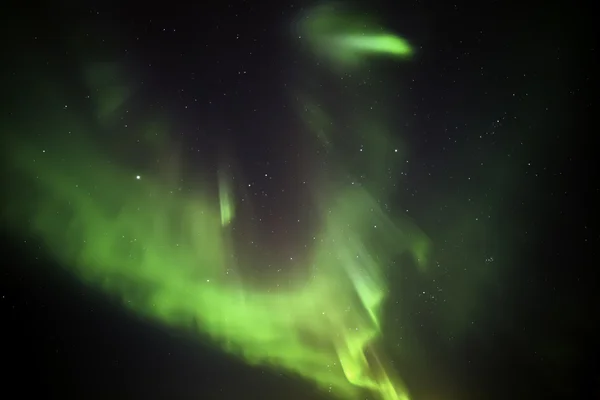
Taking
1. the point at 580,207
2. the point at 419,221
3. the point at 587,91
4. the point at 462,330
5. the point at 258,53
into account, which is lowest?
the point at 462,330

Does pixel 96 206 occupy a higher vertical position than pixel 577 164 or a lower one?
lower

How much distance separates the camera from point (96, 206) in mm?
1245

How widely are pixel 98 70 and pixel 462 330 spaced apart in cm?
136

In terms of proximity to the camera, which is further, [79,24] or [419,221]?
[419,221]

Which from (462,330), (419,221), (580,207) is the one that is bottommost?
(462,330)

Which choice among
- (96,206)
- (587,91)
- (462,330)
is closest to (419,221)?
(462,330)

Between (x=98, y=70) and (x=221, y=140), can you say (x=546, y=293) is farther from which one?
(x=98, y=70)

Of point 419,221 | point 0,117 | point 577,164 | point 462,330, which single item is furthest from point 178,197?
point 577,164

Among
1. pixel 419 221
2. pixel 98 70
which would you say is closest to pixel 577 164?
pixel 419 221

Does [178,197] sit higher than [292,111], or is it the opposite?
[292,111]

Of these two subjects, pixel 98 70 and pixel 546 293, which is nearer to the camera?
pixel 98 70

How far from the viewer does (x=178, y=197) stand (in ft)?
4.11

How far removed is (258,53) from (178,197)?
49 centimetres

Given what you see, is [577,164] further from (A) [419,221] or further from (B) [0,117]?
(B) [0,117]
